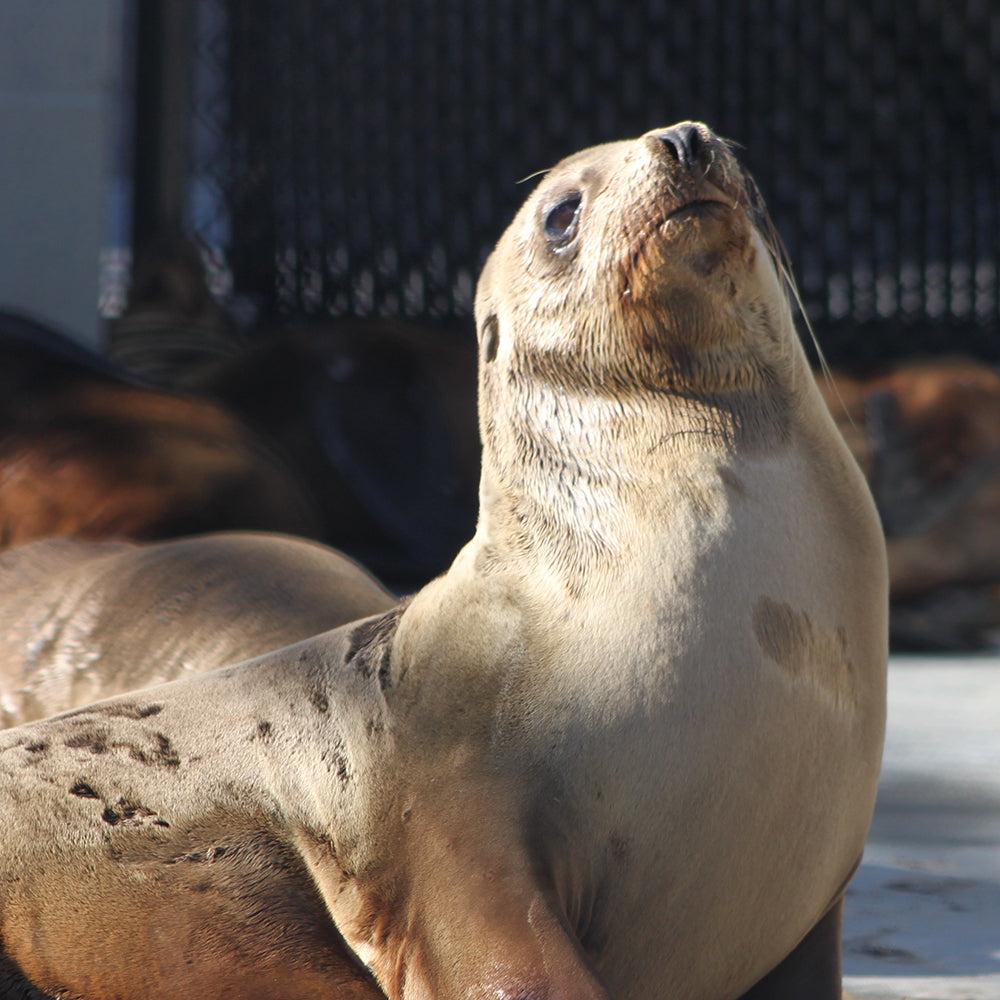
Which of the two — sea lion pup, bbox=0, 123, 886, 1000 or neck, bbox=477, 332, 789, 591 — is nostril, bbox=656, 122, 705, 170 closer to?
sea lion pup, bbox=0, 123, 886, 1000

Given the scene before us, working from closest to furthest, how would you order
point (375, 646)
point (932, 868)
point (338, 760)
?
1. point (338, 760)
2. point (375, 646)
3. point (932, 868)

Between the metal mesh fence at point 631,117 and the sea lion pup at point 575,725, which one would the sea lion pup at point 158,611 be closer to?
the sea lion pup at point 575,725

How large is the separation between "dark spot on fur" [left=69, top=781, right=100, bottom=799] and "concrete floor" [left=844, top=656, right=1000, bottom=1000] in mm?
924

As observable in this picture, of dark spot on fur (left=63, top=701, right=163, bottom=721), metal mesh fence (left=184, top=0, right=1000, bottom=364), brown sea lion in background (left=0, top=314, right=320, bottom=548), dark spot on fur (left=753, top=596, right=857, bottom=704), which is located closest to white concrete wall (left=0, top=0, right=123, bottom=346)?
metal mesh fence (left=184, top=0, right=1000, bottom=364)

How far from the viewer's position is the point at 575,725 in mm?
1511

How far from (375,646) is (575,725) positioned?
Result: 0.30m

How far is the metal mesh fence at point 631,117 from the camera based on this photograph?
6500 mm

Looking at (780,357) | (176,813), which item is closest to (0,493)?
(176,813)

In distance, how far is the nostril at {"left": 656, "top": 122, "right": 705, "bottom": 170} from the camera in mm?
1585

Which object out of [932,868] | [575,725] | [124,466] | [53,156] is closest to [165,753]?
[575,725]

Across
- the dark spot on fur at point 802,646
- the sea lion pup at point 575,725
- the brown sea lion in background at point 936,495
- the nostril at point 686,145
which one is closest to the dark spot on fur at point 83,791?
the sea lion pup at point 575,725

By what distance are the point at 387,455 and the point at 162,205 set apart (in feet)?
5.78

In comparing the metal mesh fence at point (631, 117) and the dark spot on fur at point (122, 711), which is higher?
the metal mesh fence at point (631, 117)

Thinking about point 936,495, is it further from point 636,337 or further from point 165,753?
point 165,753
